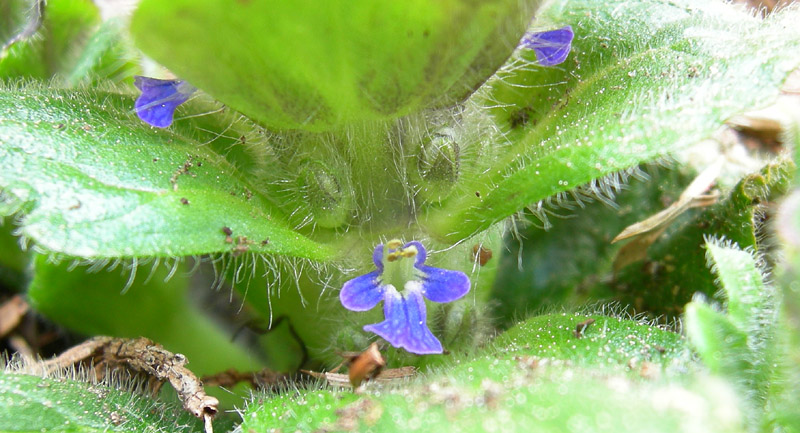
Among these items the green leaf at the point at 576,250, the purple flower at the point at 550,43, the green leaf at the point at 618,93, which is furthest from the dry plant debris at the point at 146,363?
the purple flower at the point at 550,43

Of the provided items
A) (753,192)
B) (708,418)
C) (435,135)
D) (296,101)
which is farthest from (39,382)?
(753,192)

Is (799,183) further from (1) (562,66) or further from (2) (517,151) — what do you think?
(1) (562,66)

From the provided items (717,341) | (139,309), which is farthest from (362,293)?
(139,309)

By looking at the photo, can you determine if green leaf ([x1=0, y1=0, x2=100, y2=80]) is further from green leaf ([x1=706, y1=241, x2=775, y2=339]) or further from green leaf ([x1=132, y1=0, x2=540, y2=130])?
green leaf ([x1=706, y1=241, x2=775, y2=339])

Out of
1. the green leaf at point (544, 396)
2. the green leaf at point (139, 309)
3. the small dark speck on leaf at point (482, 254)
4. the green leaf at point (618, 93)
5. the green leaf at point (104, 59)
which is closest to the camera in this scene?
the green leaf at point (544, 396)

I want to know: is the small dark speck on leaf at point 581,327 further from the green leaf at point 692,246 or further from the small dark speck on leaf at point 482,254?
the green leaf at point 692,246

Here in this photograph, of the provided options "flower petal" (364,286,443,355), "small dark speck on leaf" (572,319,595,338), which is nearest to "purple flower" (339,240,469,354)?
"flower petal" (364,286,443,355)
